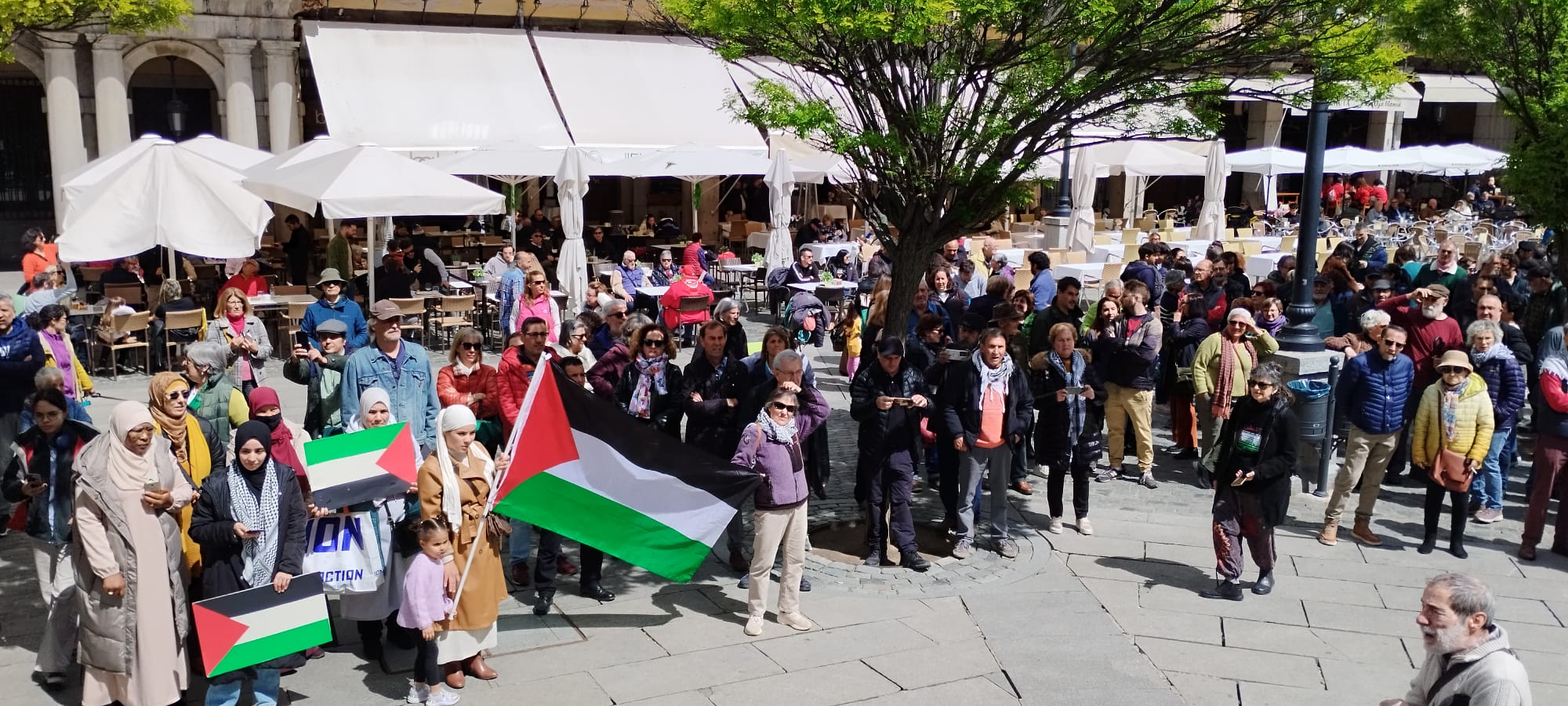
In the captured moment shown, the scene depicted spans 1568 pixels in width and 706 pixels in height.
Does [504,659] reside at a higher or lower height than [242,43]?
lower

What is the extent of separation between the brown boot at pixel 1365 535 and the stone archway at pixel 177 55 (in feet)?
63.0

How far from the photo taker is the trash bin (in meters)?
10.8

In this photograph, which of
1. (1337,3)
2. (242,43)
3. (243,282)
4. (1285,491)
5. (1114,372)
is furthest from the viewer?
(242,43)

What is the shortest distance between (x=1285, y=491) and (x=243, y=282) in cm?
1141

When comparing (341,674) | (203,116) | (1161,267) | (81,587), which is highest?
(203,116)

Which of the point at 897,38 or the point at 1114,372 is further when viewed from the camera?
the point at 1114,372

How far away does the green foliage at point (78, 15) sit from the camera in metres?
13.3

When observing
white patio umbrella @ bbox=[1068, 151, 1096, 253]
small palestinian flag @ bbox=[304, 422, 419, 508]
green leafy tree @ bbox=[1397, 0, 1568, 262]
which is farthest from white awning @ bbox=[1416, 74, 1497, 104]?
small palestinian flag @ bbox=[304, 422, 419, 508]

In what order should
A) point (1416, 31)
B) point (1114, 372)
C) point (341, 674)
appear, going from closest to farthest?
point (341, 674)
point (1114, 372)
point (1416, 31)

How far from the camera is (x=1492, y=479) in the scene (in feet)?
33.2

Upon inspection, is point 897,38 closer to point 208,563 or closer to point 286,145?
point 208,563

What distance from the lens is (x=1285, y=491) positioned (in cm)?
802

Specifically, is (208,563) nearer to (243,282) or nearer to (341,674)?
(341,674)

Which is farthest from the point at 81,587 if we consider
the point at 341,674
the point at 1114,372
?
the point at 1114,372
